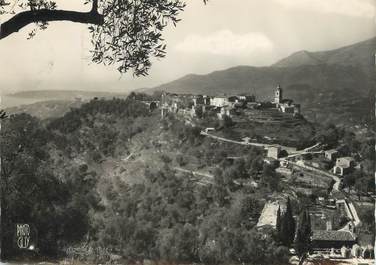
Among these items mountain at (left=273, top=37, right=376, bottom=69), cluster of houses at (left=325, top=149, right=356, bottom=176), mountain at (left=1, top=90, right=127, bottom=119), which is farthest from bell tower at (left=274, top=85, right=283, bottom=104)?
mountain at (left=1, top=90, right=127, bottom=119)

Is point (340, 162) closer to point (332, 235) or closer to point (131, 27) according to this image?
point (332, 235)

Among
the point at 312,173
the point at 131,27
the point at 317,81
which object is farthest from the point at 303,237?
the point at 131,27

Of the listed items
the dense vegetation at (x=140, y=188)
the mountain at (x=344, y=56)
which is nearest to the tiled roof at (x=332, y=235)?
the dense vegetation at (x=140, y=188)

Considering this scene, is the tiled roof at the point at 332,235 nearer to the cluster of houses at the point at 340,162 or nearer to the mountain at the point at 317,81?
the cluster of houses at the point at 340,162

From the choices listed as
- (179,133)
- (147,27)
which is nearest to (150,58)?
(147,27)

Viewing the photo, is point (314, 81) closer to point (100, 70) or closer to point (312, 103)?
point (312, 103)

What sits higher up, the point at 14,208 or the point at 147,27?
the point at 147,27
